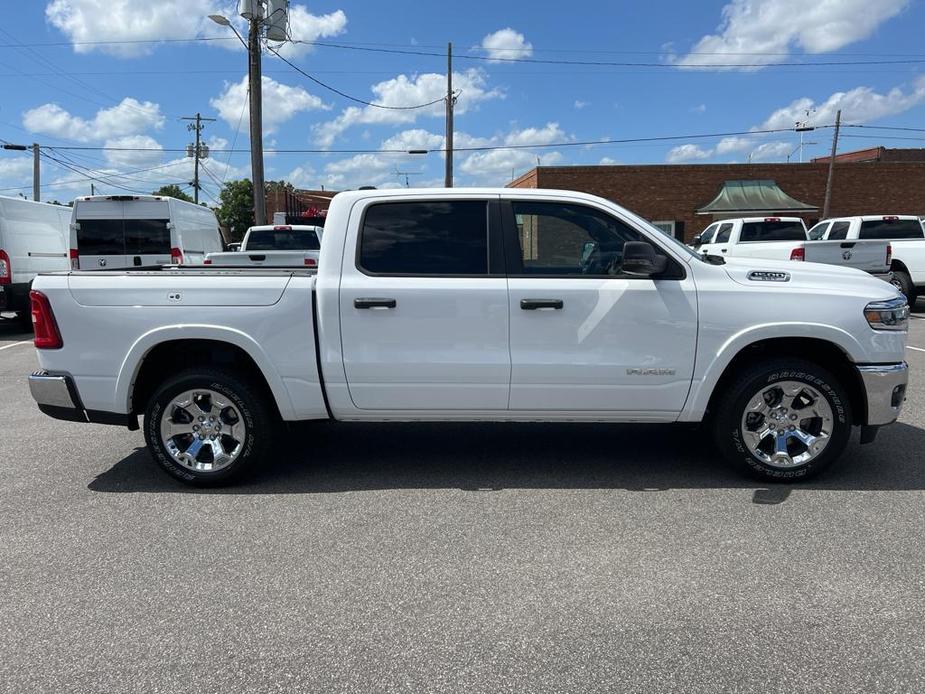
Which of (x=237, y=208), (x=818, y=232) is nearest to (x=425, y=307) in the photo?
(x=818, y=232)

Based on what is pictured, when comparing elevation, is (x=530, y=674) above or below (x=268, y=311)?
below

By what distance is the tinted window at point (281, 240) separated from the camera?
13.9m

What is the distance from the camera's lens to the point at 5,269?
12.7m

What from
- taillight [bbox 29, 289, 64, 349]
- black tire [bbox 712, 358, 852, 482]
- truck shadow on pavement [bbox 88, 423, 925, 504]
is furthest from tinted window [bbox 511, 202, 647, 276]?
taillight [bbox 29, 289, 64, 349]

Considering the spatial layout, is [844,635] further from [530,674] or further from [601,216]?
[601,216]

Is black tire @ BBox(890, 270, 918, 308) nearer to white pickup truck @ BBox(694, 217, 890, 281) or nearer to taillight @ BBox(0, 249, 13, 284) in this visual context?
white pickup truck @ BBox(694, 217, 890, 281)

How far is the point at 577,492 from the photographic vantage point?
4.48 m

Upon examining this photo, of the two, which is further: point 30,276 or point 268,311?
point 30,276

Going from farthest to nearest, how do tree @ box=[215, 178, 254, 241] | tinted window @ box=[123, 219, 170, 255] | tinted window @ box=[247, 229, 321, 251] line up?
tree @ box=[215, 178, 254, 241]
tinted window @ box=[247, 229, 321, 251]
tinted window @ box=[123, 219, 170, 255]

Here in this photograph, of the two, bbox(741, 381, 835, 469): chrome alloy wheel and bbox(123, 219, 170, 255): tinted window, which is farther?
bbox(123, 219, 170, 255): tinted window

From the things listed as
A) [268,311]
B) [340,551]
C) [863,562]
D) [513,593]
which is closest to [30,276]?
[268,311]

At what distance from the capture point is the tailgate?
13.1m

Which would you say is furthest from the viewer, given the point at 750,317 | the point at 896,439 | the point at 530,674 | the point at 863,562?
the point at 896,439

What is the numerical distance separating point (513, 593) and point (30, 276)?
13819 millimetres
